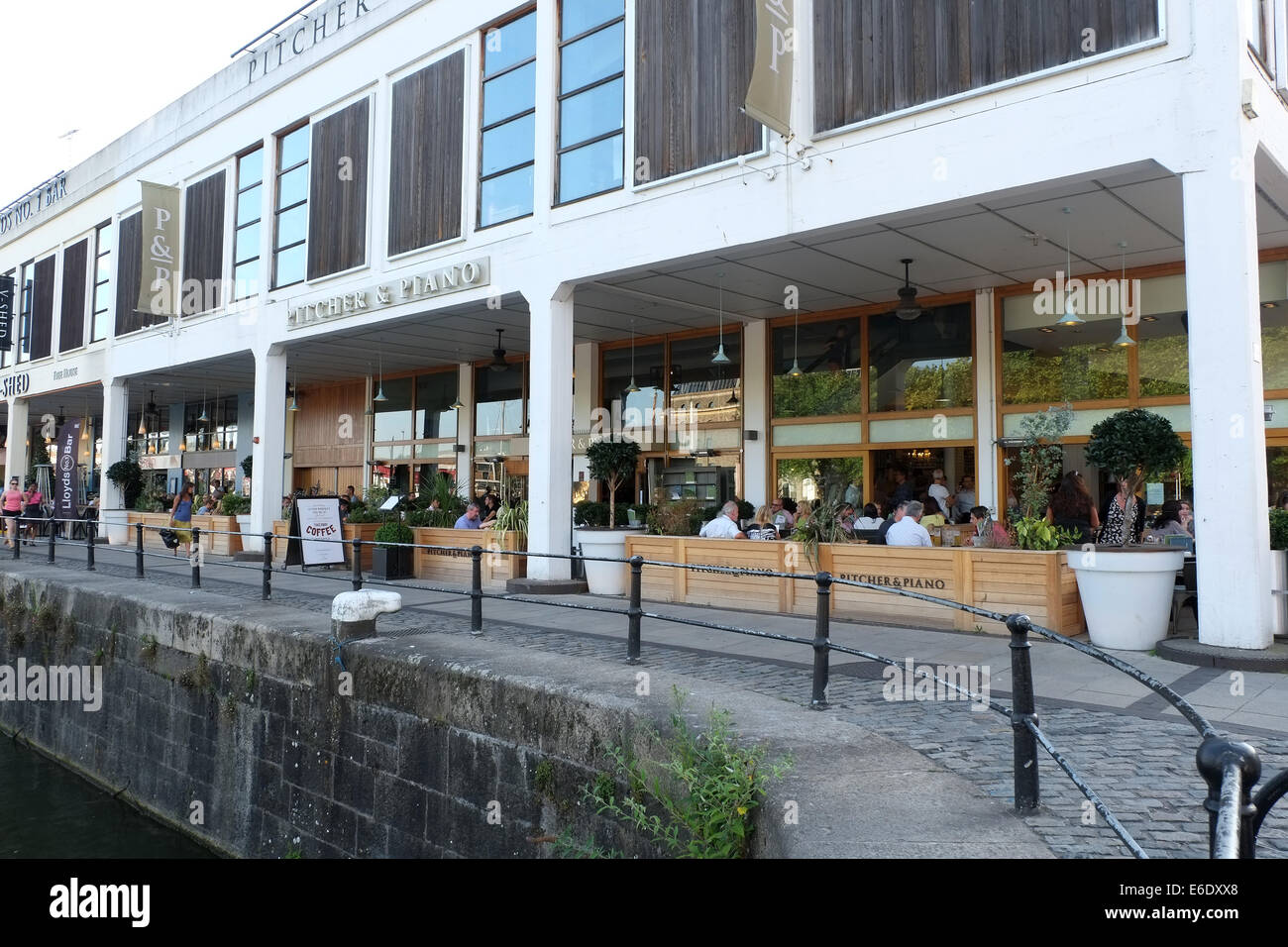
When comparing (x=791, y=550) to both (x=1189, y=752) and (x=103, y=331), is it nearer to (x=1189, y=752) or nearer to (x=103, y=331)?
(x=1189, y=752)

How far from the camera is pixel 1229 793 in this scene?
1.90 meters

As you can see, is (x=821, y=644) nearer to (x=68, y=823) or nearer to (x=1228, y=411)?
(x=1228, y=411)

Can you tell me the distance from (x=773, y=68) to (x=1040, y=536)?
16.6ft

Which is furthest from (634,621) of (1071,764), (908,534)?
(908,534)

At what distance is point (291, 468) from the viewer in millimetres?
23375

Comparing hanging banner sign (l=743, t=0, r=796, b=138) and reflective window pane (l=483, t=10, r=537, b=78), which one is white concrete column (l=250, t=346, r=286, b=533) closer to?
reflective window pane (l=483, t=10, r=537, b=78)

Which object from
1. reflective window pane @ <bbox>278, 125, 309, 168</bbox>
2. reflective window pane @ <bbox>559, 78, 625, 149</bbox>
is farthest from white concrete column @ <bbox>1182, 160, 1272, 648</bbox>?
reflective window pane @ <bbox>278, 125, 309, 168</bbox>

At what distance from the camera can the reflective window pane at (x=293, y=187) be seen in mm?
15516

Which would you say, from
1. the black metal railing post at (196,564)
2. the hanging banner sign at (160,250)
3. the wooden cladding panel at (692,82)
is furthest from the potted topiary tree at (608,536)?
the hanging banner sign at (160,250)

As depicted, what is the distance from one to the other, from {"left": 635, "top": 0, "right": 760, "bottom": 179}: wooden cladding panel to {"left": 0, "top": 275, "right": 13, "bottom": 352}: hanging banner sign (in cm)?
2210

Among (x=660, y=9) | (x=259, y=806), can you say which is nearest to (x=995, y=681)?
(x=259, y=806)

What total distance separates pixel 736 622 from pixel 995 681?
3042 millimetres

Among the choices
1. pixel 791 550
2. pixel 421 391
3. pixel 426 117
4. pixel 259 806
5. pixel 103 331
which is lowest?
pixel 259 806

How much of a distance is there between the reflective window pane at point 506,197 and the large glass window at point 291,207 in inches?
180
